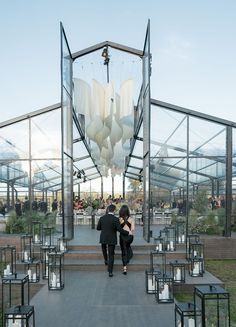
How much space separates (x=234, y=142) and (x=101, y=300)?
837 cm

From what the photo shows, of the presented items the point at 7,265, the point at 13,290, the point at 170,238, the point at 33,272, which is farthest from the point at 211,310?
the point at 170,238

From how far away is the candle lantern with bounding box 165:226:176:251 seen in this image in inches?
444

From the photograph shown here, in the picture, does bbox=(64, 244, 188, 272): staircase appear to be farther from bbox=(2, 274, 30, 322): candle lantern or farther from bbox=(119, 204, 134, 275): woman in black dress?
bbox=(2, 274, 30, 322): candle lantern

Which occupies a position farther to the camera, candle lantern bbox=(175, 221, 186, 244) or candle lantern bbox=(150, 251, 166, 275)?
candle lantern bbox=(175, 221, 186, 244)

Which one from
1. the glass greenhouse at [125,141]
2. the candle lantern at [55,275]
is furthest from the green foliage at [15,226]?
the candle lantern at [55,275]

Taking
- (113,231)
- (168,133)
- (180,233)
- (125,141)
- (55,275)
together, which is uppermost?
(168,133)

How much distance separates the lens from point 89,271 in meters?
10.1

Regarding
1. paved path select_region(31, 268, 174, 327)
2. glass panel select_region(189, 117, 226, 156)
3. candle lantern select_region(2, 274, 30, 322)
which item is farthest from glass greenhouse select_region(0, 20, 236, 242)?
candle lantern select_region(2, 274, 30, 322)

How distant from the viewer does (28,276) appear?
21.3ft

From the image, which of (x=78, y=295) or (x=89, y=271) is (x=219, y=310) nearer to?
(x=78, y=295)

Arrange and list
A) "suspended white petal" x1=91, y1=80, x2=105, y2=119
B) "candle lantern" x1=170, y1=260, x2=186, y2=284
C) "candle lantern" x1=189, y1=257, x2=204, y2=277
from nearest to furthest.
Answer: "candle lantern" x1=170, y1=260, x2=186, y2=284, "candle lantern" x1=189, y1=257, x2=204, y2=277, "suspended white petal" x1=91, y1=80, x2=105, y2=119

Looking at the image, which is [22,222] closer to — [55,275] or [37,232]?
[37,232]

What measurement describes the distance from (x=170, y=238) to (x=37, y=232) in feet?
13.4

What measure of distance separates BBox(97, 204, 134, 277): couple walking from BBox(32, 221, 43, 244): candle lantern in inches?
122
